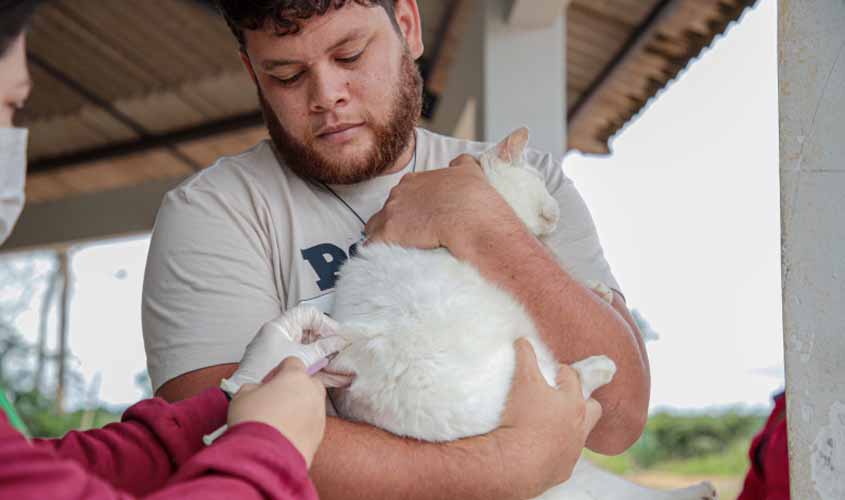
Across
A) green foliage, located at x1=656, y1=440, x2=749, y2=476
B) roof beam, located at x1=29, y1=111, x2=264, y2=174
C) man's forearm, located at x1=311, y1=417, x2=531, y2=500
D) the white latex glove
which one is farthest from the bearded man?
green foliage, located at x1=656, y1=440, x2=749, y2=476

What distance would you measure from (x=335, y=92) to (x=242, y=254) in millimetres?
368

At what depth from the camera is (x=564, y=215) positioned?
1.94 meters

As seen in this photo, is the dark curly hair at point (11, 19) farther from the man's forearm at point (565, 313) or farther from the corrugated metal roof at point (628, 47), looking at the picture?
the corrugated metal roof at point (628, 47)

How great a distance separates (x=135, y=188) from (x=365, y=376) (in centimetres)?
663

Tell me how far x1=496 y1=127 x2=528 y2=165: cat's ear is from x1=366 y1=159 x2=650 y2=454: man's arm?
0.49ft

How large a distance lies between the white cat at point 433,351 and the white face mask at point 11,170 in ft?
1.82

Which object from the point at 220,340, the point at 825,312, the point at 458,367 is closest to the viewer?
the point at 825,312

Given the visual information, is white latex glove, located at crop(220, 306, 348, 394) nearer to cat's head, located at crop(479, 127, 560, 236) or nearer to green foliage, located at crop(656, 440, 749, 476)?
cat's head, located at crop(479, 127, 560, 236)

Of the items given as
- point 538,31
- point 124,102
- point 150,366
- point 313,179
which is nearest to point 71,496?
point 150,366

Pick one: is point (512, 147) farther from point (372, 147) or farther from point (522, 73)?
point (522, 73)

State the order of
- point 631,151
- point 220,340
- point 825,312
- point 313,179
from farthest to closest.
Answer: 1. point 631,151
2. point 313,179
3. point 220,340
4. point 825,312

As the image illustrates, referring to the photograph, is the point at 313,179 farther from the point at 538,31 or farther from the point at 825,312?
the point at 538,31

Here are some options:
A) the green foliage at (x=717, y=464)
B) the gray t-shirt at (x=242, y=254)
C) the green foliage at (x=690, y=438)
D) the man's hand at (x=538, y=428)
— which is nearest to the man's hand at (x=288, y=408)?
the man's hand at (x=538, y=428)

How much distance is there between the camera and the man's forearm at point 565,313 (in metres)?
1.59
